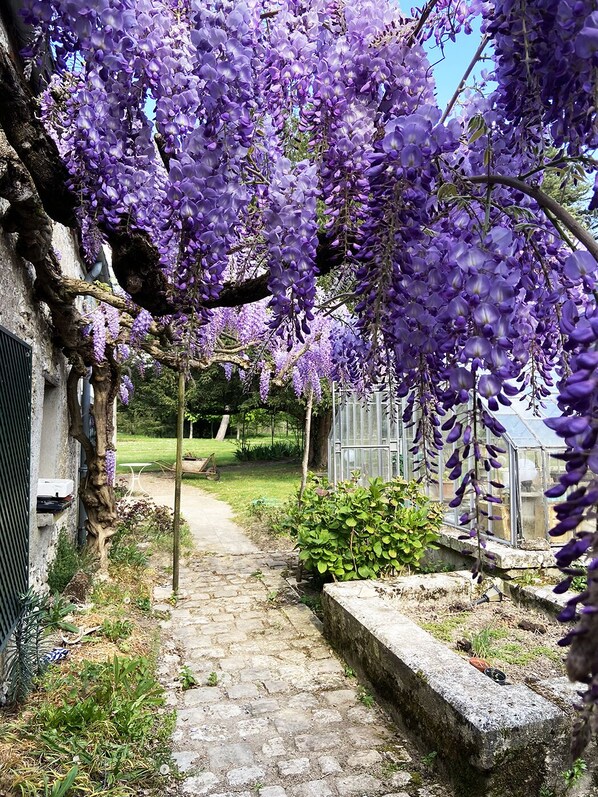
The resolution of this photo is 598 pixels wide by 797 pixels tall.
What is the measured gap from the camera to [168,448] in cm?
2638

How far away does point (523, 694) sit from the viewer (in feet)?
9.16

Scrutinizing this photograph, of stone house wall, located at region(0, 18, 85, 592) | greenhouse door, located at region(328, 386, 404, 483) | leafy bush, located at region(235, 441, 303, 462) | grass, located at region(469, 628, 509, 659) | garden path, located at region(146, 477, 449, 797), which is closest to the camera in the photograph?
garden path, located at region(146, 477, 449, 797)

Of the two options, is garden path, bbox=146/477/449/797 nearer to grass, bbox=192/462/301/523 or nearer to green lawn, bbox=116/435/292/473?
grass, bbox=192/462/301/523

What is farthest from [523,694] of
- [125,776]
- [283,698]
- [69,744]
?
[69,744]

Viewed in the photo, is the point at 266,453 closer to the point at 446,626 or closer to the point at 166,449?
the point at 166,449

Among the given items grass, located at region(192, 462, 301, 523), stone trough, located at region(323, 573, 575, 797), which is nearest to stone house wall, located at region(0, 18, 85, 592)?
stone trough, located at region(323, 573, 575, 797)

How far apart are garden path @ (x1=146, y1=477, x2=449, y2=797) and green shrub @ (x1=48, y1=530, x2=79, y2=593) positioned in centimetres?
85

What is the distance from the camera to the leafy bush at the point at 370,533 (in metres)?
5.08

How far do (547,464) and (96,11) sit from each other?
4691mm

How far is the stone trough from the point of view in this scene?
2545 mm

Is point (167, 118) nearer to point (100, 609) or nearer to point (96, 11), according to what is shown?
point (96, 11)

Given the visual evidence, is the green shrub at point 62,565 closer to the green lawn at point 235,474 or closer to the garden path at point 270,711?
the garden path at point 270,711

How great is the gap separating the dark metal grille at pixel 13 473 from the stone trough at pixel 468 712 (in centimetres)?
196

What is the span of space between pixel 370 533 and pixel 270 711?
73.4 inches
